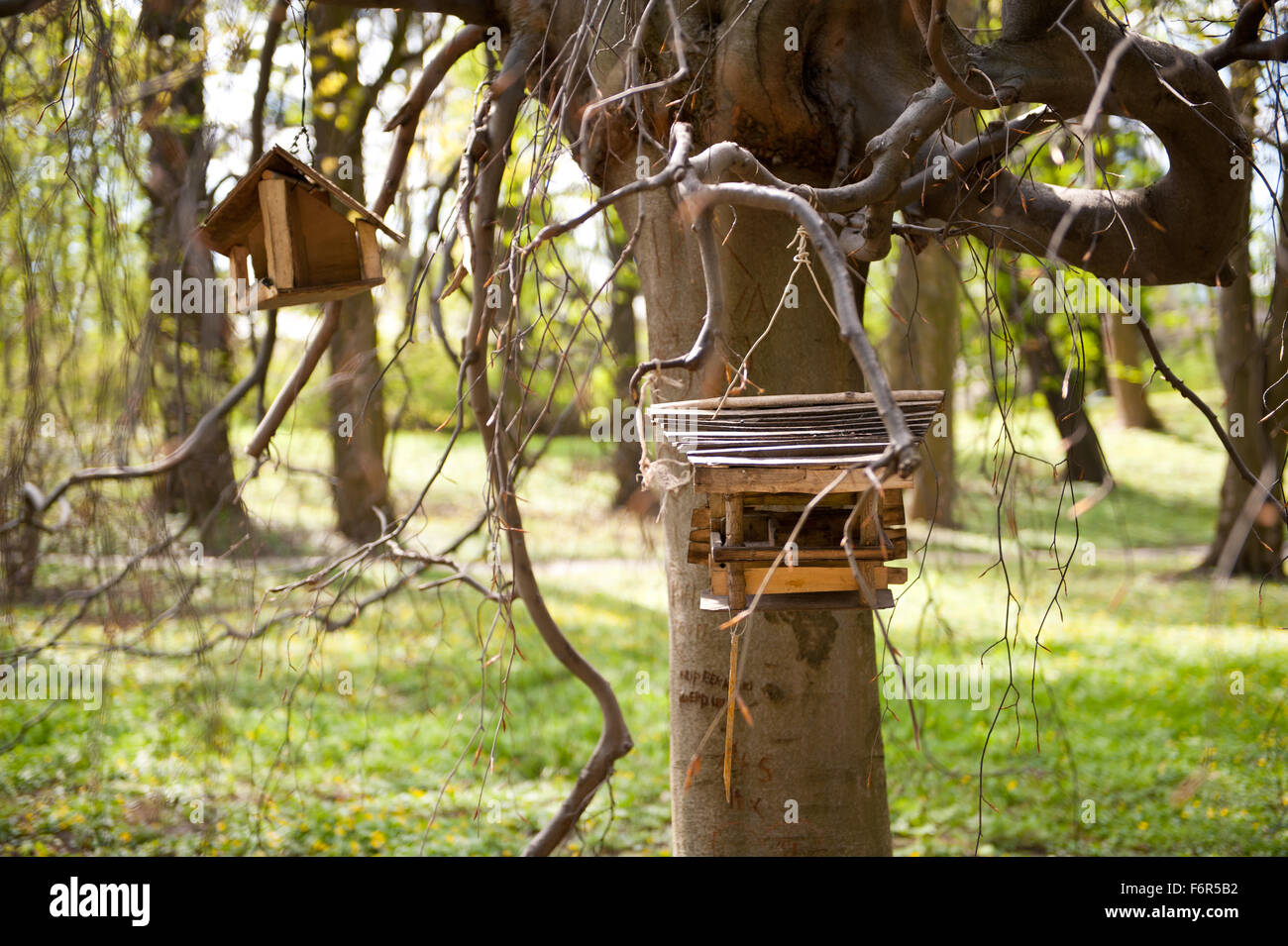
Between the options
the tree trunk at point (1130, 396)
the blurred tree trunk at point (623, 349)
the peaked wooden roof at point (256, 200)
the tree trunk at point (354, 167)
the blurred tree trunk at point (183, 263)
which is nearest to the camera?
the peaked wooden roof at point (256, 200)

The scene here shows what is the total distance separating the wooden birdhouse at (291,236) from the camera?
10.0 feet

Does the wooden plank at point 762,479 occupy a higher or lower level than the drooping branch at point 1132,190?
lower

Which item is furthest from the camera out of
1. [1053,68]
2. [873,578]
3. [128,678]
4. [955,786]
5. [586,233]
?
[128,678]

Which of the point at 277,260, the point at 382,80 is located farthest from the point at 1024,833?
the point at 382,80

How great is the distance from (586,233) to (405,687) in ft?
14.6

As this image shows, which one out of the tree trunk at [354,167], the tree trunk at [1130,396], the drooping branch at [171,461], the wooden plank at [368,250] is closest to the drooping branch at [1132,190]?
the wooden plank at [368,250]

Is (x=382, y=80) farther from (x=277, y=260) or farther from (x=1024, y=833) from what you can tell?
(x=1024, y=833)

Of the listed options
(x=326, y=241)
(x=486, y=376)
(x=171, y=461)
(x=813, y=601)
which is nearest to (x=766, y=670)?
(x=813, y=601)

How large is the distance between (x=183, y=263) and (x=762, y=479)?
3.34 meters

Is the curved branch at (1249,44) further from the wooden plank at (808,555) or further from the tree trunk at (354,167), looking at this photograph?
the tree trunk at (354,167)

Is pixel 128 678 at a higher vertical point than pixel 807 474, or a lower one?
lower

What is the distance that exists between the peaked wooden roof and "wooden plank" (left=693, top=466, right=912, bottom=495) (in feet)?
4.73

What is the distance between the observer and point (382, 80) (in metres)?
6.95

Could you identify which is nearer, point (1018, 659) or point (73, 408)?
point (73, 408)
